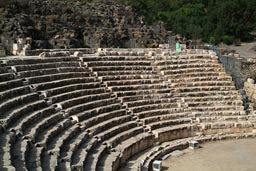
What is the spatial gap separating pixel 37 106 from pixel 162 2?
145ft

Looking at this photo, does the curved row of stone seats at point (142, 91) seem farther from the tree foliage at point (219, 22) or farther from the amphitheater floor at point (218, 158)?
the tree foliage at point (219, 22)

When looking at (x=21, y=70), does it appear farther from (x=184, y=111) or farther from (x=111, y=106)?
(x=184, y=111)

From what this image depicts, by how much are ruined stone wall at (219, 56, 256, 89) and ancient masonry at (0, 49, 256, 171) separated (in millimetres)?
922

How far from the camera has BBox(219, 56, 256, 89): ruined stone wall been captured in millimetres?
20000

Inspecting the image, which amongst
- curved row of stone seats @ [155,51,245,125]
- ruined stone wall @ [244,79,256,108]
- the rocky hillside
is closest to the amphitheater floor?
curved row of stone seats @ [155,51,245,125]

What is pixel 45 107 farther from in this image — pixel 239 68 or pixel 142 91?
pixel 239 68

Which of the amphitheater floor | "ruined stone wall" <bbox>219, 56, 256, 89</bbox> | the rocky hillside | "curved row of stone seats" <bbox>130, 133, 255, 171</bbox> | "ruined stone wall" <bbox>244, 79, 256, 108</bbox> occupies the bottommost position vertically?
the amphitheater floor

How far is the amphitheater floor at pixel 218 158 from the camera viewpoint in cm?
1293

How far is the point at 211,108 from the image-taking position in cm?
1700

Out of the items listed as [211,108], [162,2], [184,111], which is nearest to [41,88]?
[184,111]

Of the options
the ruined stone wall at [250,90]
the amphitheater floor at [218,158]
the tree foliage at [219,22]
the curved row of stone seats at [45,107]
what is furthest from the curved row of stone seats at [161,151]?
the tree foliage at [219,22]

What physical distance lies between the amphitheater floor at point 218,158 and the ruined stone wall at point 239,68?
15.2 ft

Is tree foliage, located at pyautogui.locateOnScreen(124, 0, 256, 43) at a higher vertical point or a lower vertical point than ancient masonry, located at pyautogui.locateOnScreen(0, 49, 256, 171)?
higher

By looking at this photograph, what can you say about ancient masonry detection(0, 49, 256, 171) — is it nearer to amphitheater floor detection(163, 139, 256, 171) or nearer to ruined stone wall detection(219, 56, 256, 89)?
amphitheater floor detection(163, 139, 256, 171)
